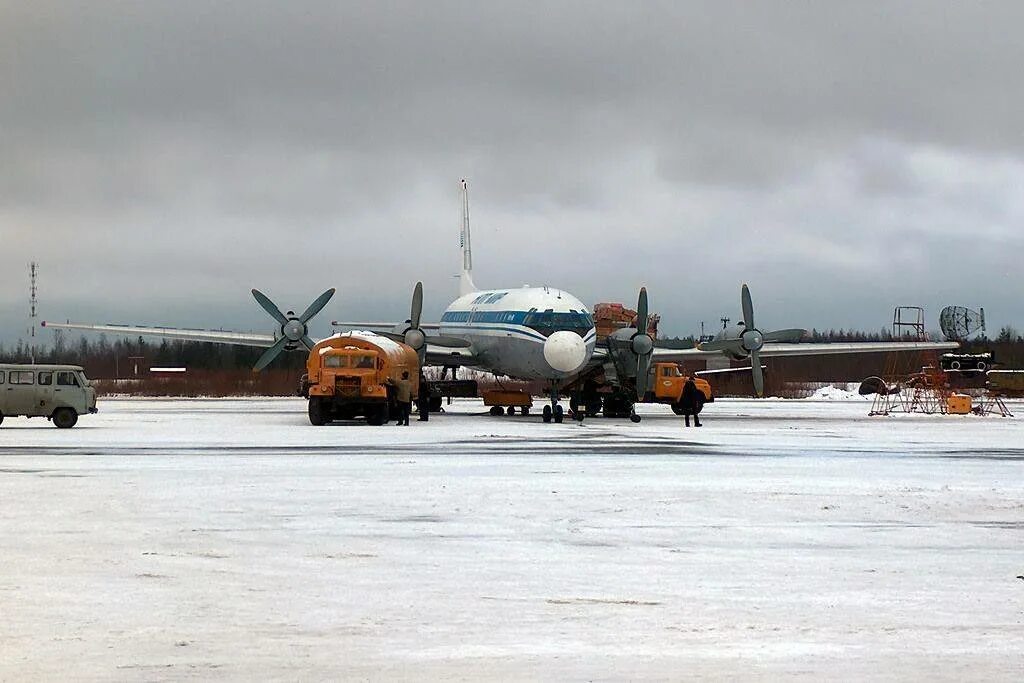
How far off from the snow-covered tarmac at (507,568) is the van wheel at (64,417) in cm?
1281

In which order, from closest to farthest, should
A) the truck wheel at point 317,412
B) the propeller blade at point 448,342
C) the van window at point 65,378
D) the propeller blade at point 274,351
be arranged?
the van window at point 65,378, the truck wheel at point 317,412, the propeller blade at point 448,342, the propeller blade at point 274,351

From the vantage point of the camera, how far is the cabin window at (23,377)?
37156mm

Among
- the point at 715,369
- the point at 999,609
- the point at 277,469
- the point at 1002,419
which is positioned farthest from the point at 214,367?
the point at 999,609

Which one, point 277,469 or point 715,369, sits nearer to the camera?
point 277,469

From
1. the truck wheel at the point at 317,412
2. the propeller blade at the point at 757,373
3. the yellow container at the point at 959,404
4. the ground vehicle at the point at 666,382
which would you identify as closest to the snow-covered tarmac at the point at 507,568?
the truck wheel at the point at 317,412

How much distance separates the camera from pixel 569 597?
1046 cm

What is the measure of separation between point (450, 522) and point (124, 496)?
16.4 feet

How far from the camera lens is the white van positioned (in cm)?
3712

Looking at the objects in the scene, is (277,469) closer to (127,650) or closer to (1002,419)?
(127,650)

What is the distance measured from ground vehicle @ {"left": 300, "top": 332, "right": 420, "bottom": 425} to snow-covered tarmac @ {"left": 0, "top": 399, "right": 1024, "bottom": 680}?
15785 millimetres

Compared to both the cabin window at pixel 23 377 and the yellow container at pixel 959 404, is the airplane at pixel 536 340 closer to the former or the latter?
the yellow container at pixel 959 404

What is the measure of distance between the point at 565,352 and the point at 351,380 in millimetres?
7148

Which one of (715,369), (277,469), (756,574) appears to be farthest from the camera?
(715,369)

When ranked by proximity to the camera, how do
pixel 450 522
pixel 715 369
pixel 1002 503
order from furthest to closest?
pixel 715 369
pixel 1002 503
pixel 450 522
